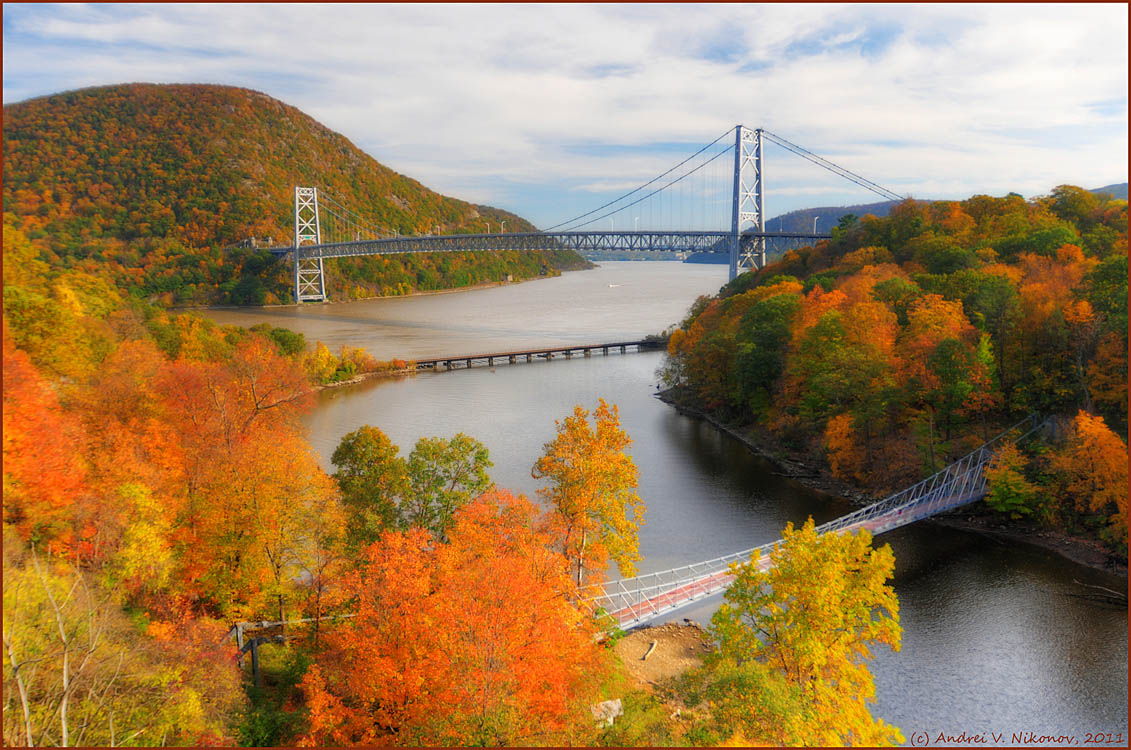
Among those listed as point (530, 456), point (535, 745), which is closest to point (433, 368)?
point (530, 456)

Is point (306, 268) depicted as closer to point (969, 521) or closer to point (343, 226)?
point (343, 226)

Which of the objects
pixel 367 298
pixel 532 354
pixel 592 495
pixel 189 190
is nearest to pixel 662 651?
pixel 592 495

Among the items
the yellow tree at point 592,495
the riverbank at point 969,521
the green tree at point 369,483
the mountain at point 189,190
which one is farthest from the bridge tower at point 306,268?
the yellow tree at point 592,495

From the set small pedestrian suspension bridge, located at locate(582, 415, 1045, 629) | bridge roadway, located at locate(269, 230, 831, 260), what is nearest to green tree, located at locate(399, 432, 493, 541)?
small pedestrian suspension bridge, located at locate(582, 415, 1045, 629)

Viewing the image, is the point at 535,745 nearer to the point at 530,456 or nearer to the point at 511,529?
the point at 511,529

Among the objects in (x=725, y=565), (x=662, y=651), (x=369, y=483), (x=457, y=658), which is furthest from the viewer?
(x=725, y=565)

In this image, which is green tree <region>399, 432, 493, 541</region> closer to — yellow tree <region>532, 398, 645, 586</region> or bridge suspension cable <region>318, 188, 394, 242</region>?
yellow tree <region>532, 398, 645, 586</region>
